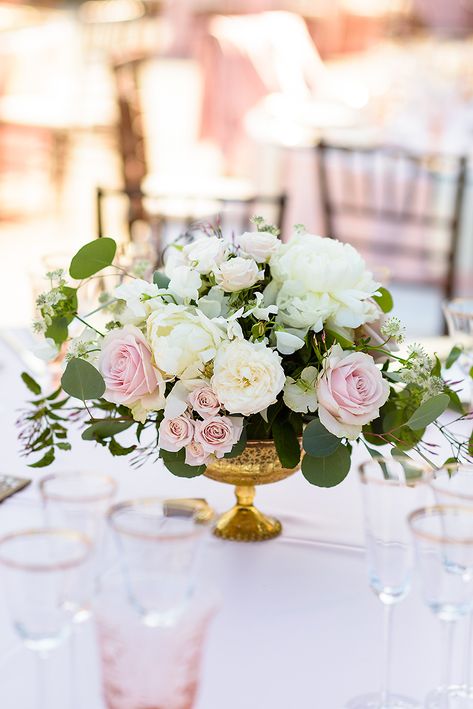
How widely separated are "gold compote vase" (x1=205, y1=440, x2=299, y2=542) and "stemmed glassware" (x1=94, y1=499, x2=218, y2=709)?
14.4 inches

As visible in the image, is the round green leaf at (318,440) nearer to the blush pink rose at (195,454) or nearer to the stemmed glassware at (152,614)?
the blush pink rose at (195,454)

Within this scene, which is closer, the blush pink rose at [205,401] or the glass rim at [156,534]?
the glass rim at [156,534]

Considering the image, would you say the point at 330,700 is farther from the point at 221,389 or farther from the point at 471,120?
the point at 471,120

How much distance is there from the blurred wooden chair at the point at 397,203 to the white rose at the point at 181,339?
2779 millimetres

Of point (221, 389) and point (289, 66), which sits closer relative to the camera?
point (221, 389)

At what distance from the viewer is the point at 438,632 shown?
116 cm

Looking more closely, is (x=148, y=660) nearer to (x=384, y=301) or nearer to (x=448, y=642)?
(x=448, y=642)

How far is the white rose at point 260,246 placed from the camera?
121 centimetres

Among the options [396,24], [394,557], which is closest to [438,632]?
[394,557]

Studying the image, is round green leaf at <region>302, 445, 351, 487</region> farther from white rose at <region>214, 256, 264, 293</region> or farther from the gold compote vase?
white rose at <region>214, 256, 264, 293</region>

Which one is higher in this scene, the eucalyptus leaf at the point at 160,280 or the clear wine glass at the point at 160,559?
the eucalyptus leaf at the point at 160,280

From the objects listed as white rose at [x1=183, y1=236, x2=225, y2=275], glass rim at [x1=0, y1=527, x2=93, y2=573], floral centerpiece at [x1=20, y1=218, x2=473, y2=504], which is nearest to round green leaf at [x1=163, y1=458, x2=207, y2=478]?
floral centerpiece at [x1=20, y1=218, x2=473, y2=504]

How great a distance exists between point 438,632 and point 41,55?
6549mm

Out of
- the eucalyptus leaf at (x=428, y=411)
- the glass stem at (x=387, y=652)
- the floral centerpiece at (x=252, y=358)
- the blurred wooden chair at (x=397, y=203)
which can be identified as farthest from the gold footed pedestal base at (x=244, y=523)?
the blurred wooden chair at (x=397, y=203)
